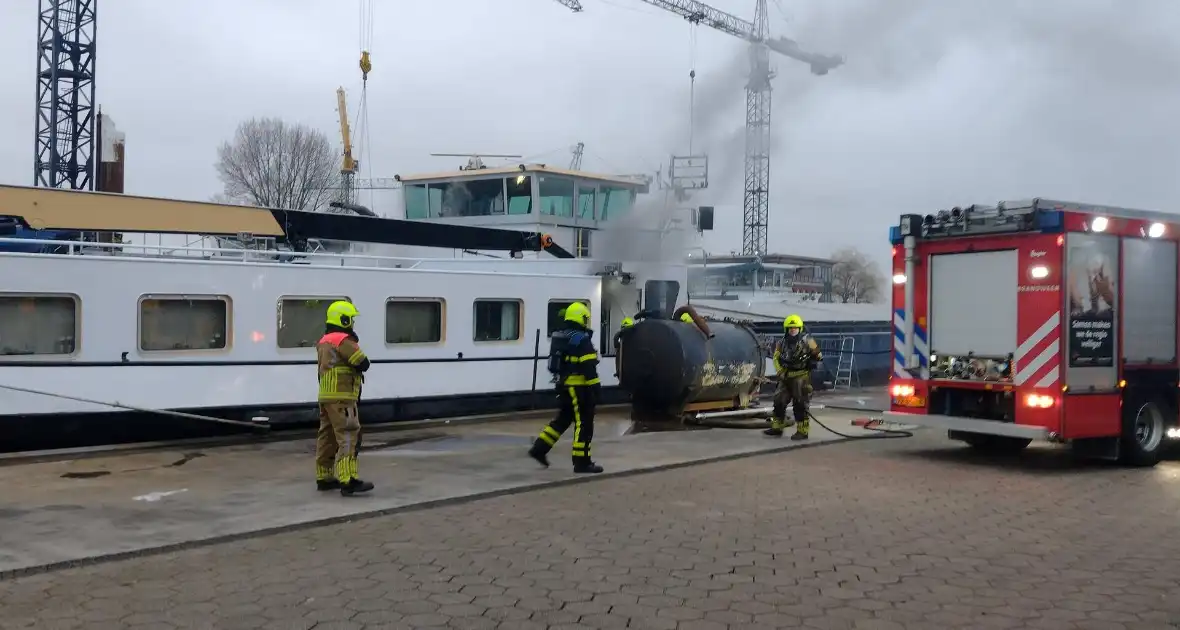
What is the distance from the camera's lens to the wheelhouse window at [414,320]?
1383cm

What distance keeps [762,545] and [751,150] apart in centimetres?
1014

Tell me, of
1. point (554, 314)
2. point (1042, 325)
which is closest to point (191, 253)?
point (554, 314)

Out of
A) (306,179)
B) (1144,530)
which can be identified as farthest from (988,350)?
(306,179)

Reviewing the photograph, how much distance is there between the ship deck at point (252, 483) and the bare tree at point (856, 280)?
201 ft

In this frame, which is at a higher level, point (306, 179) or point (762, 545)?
point (306, 179)

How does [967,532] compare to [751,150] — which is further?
[751,150]

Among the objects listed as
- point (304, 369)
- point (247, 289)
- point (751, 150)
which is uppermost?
point (751, 150)

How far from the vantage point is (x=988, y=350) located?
36.9 ft

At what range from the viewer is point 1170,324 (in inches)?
454

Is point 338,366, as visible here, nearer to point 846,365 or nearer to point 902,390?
point 902,390

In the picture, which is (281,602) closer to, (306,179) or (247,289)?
(247,289)

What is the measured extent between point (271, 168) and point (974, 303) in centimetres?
3409

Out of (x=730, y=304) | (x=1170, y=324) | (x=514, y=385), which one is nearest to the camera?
(x=1170, y=324)

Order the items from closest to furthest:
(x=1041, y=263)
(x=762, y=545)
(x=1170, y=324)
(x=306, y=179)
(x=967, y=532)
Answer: (x=762, y=545) → (x=967, y=532) → (x=1041, y=263) → (x=1170, y=324) → (x=306, y=179)
